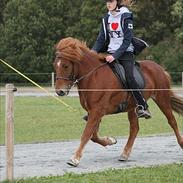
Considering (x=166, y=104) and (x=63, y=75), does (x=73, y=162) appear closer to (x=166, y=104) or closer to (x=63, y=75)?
(x=63, y=75)

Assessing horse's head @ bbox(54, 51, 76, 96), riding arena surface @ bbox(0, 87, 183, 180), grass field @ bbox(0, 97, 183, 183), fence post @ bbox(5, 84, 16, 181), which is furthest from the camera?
horse's head @ bbox(54, 51, 76, 96)

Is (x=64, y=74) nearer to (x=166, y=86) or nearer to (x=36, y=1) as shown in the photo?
(x=166, y=86)

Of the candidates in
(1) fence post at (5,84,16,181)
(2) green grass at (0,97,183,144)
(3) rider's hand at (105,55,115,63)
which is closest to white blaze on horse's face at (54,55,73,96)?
(3) rider's hand at (105,55,115,63)

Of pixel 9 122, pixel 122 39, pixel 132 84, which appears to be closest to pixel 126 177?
pixel 9 122

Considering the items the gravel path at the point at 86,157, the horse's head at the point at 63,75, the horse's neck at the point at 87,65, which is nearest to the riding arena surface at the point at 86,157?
the gravel path at the point at 86,157

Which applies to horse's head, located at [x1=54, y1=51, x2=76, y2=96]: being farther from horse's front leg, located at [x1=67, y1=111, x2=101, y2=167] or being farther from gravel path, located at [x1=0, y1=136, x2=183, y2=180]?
gravel path, located at [x1=0, y1=136, x2=183, y2=180]

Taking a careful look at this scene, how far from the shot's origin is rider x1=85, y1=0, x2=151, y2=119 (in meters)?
9.71

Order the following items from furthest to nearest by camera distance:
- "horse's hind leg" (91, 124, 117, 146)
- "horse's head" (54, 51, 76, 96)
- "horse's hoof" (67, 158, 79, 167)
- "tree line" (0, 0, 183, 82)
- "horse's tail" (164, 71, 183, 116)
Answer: "tree line" (0, 0, 183, 82) < "horse's tail" (164, 71, 183, 116) < "horse's hind leg" (91, 124, 117, 146) < "horse's head" (54, 51, 76, 96) < "horse's hoof" (67, 158, 79, 167)

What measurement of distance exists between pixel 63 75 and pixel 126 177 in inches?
87.5

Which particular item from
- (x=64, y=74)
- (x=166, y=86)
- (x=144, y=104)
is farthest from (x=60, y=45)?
(x=166, y=86)

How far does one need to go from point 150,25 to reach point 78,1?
7.33 meters

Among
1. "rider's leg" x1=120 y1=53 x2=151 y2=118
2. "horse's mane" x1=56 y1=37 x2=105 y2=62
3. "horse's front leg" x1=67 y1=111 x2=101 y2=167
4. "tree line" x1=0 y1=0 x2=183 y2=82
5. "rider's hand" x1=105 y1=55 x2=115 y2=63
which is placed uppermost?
"horse's mane" x1=56 y1=37 x2=105 y2=62

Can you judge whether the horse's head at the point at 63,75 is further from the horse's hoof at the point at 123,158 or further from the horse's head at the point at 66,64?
the horse's hoof at the point at 123,158

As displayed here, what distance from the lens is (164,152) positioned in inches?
428
